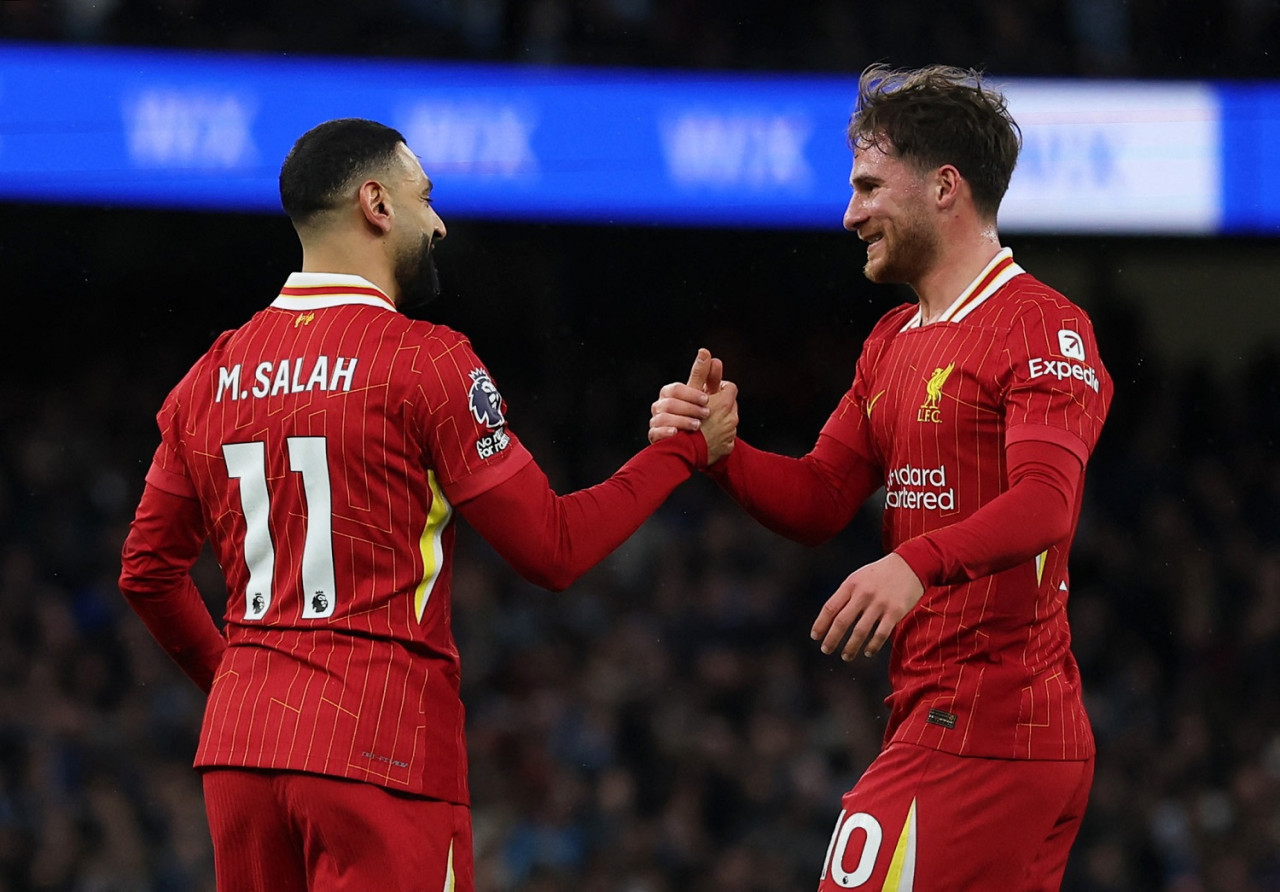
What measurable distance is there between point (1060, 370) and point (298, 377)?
126 centimetres

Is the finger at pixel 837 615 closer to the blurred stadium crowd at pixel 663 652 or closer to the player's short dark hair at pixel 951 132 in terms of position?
the player's short dark hair at pixel 951 132

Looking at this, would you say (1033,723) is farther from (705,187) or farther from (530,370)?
(530,370)

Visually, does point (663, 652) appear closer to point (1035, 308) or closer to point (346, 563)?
point (1035, 308)

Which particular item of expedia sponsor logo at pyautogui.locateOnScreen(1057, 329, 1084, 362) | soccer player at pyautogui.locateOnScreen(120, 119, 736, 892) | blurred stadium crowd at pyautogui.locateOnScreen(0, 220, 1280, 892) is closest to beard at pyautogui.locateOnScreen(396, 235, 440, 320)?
soccer player at pyautogui.locateOnScreen(120, 119, 736, 892)

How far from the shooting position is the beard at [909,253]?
3.22 metres

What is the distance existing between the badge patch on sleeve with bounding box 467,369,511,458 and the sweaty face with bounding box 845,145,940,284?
84 centimetres

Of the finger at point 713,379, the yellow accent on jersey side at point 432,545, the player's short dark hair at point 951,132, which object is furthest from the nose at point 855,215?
the yellow accent on jersey side at point 432,545

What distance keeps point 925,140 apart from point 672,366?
712 cm

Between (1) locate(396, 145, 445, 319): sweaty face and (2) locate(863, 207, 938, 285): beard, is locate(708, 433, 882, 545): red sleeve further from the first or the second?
(1) locate(396, 145, 445, 319): sweaty face

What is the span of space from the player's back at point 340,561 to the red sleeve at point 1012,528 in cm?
78

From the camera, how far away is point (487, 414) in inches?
108

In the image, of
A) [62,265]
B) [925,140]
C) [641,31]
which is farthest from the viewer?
[62,265]

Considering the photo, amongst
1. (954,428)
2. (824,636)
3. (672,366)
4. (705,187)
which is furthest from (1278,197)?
(824,636)

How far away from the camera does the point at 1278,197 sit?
7.77m
